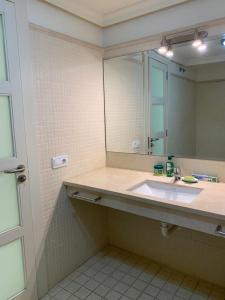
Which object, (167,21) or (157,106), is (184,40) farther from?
(157,106)

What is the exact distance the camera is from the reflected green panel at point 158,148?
212 cm

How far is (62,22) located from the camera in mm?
1859

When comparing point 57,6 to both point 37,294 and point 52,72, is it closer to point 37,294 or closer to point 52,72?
point 52,72

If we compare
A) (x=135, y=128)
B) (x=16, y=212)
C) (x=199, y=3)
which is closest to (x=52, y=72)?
(x=135, y=128)

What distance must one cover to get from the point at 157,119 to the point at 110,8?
1.04 m

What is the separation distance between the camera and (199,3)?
1725 millimetres

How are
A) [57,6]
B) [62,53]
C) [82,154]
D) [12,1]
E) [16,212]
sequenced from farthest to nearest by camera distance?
[82,154] < [62,53] < [57,6] < [16,212] < [12,1]

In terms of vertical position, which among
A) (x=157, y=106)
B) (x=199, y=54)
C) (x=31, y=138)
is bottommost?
(x=31, y=138)

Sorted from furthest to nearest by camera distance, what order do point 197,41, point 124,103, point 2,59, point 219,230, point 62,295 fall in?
point 124,103, point 62,295, point 197,41, point 2,59, point 219,230

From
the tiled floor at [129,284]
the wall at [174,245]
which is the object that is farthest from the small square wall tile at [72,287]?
→ the wall at [174,245]

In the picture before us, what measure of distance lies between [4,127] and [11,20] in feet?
2.27

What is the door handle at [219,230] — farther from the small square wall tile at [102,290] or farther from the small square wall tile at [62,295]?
the small square wall tile at [62,295]

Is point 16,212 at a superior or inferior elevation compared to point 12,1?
inferior

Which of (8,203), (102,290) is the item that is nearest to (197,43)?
(8,203)
